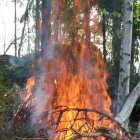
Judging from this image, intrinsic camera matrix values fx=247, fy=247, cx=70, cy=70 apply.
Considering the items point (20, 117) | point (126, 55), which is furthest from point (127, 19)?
point (20, 117)

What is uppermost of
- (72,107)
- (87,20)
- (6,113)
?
(87,20)

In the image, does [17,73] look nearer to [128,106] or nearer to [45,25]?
[45,25]

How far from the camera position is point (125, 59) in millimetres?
5840

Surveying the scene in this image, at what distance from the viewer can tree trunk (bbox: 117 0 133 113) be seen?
5.76m

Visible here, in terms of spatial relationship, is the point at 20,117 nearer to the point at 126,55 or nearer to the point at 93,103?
the point at 93,103

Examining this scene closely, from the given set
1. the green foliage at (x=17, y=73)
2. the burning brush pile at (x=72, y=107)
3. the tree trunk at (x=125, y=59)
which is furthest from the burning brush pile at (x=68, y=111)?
the green foliage at (x=17, y=73)

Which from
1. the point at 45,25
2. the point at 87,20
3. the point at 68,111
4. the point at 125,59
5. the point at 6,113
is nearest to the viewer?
the point at 68,111

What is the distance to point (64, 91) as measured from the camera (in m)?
4.61

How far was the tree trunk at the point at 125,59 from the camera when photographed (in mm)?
5764

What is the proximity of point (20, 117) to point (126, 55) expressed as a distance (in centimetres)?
316

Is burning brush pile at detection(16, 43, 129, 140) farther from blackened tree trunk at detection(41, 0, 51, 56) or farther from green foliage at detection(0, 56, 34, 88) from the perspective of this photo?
green foliage at detection(0, 56, 34, 88)

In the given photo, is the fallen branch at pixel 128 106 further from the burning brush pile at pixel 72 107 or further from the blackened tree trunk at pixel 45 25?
the blackened tree trunk at pixel 45 25

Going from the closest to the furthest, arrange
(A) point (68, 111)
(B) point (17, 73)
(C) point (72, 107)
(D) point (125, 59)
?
1. (A) point (68, 111)
2. (C) point (72, 107)
3. (D) point (125, 59)
4. (B) point (17, 73)

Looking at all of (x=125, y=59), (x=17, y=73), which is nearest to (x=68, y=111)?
(x=125, y=59)
